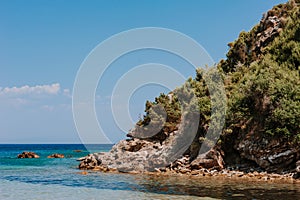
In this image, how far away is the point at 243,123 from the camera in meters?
49.5

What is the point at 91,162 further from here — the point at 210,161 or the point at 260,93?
the point at 260,93

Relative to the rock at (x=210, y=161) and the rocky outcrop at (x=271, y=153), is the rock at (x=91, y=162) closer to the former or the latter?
the rock at (x=210, y=161)

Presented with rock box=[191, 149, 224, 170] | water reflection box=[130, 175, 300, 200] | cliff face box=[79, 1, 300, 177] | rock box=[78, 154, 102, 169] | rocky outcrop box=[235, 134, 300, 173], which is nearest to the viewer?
water reflection box=[130, 175, 300, 200]

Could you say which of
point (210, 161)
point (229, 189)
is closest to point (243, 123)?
point (210, 161)

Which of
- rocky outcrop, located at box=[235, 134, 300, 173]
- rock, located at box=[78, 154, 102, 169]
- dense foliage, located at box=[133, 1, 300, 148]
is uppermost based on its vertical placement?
dense foliage, located at box=[133, 1, 300, 148]

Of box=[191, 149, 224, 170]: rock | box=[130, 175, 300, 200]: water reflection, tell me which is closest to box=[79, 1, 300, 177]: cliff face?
box=[191, 149, 224, 170]: rock

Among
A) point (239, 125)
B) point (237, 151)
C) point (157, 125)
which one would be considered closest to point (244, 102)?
point (239, 125)

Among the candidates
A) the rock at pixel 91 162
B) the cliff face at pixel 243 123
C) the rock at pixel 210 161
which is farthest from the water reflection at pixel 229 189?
the rock at pixel 91 162

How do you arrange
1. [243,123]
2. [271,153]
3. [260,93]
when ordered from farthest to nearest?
[243,123] → [260,93] → [271,153]

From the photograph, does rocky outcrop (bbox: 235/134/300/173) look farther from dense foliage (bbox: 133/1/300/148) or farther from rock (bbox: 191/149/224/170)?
rock (bbox: 191/149/224/170)

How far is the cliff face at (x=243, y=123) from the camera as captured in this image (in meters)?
42.8

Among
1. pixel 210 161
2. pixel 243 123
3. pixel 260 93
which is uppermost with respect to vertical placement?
pixel 260 93

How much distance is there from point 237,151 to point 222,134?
3.06m

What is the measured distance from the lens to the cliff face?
4281 cm
